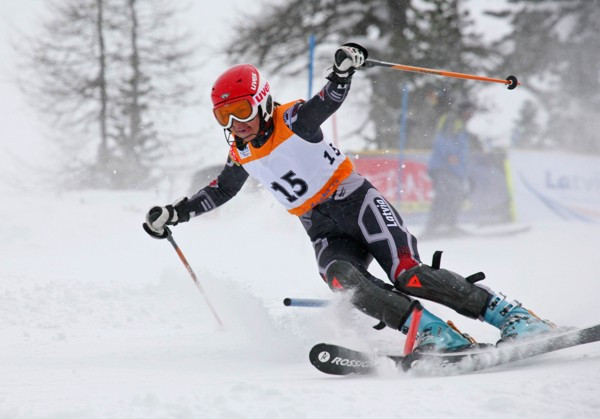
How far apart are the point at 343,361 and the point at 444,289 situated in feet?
2.34

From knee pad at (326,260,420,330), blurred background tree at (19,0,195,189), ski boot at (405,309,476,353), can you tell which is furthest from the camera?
blurred background tree at (19,0,195,189)

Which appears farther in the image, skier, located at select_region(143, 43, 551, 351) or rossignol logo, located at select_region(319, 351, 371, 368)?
skier, located at select_region(143, 43, 551, 351)

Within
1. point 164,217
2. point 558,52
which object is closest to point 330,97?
point 164,217

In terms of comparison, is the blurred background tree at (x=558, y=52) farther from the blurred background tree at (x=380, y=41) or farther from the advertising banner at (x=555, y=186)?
the advertising banner at (x=555, y=186)

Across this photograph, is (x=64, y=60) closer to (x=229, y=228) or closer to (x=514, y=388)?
(x=229, y=228)

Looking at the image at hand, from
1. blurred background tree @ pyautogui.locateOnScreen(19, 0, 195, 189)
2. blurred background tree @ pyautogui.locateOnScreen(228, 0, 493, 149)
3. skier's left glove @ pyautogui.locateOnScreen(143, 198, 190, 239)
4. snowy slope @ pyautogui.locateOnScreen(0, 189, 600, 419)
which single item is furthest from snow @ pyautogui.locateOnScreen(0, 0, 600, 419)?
blurred background tree @ pyautogui.locateOnScreen(19, 0, 195, 189)

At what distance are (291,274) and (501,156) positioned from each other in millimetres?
7062

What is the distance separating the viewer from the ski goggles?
345cm

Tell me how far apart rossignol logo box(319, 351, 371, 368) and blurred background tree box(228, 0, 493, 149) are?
1199 centimetres

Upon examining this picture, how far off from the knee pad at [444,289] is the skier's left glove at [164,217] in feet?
5.06

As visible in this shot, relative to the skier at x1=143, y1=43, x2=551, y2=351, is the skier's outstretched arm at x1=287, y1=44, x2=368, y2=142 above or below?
above

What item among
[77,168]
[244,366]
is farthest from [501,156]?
[77,168]

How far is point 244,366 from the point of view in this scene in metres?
3.40

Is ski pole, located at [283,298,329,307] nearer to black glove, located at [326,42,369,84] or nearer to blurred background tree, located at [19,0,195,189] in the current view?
black glove, located at [326,42,369,84]
